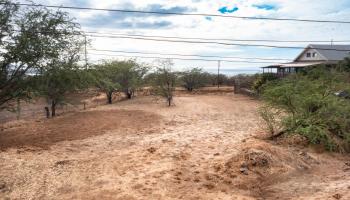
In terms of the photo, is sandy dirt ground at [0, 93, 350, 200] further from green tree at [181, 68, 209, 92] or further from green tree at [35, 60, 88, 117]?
green tree at [181, 68, 209, 92]

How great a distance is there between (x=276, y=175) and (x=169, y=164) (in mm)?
2500

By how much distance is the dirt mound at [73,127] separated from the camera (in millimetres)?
11586

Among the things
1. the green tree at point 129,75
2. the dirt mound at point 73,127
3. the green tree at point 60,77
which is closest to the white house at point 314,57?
the green tree at point 129,75

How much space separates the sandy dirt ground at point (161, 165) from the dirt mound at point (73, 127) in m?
0.04

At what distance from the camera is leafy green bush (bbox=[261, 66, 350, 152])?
10.7 meters

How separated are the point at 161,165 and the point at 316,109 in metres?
5.85

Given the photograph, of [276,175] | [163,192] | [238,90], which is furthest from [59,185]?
[238,90]

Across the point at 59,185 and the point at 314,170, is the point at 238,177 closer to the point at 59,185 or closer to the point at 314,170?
the point at 314,170

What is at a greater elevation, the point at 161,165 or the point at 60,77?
the point at 60,77

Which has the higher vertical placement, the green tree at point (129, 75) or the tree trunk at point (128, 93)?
the green tree at point (129, 75)

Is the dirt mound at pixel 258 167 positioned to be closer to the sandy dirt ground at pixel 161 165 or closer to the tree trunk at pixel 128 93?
the sandy dirt ground at pixel 161 165

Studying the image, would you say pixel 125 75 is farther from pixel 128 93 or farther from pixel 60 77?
pixel 60 77

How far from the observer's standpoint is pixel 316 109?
11.5m

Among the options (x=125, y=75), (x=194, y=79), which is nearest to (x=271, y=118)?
(x=125, y=75)
